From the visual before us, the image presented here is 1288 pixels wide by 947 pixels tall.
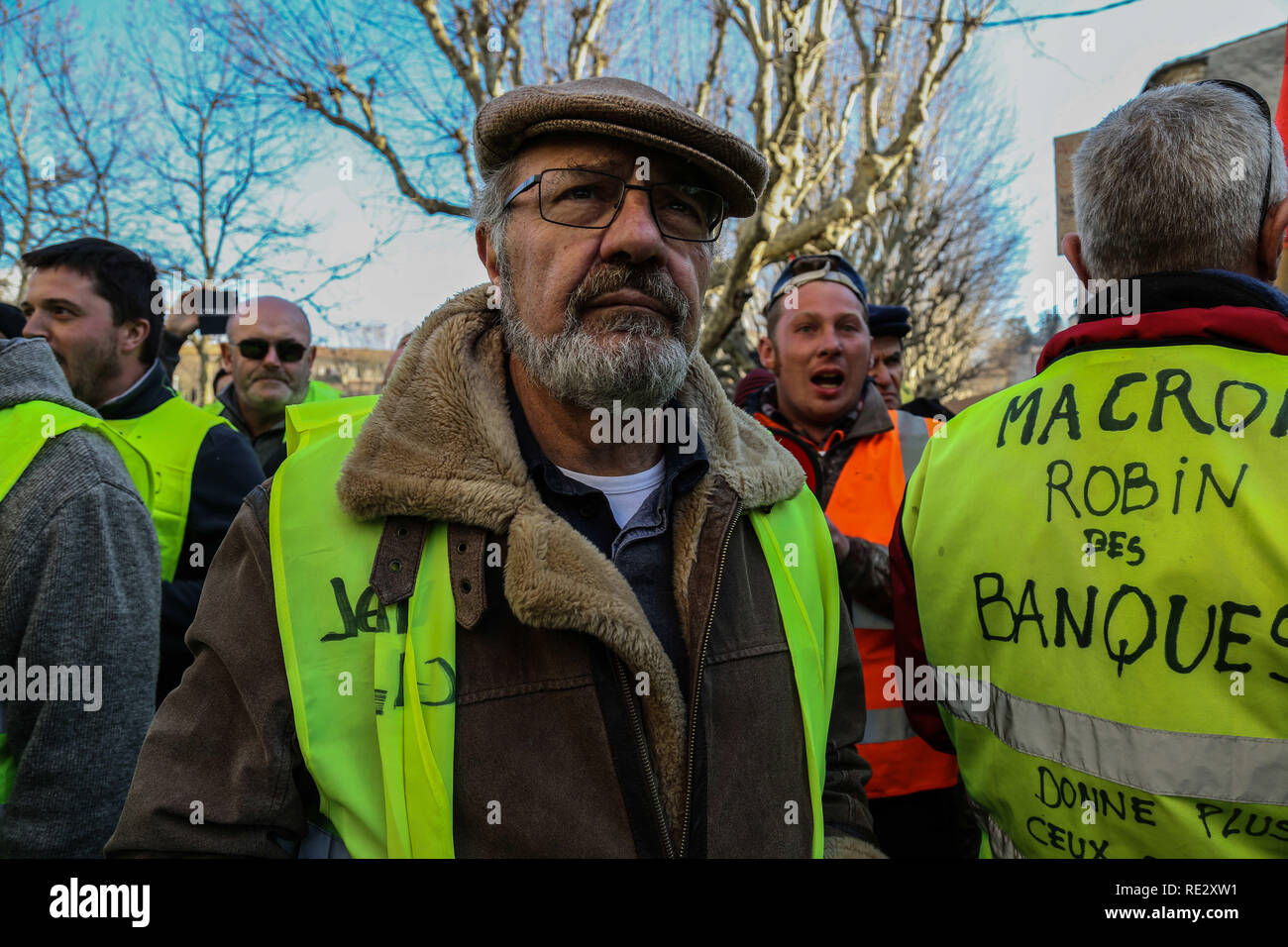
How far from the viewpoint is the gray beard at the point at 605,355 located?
1679mm

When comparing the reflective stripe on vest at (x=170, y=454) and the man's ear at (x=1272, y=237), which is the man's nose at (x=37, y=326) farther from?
the man's ear at (x=1272, y=237)

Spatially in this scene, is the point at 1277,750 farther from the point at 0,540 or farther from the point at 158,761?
the point at 0,540

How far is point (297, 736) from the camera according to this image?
4.43 feet

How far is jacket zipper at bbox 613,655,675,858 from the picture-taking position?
1.40 meters

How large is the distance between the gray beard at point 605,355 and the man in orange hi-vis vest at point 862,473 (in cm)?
102

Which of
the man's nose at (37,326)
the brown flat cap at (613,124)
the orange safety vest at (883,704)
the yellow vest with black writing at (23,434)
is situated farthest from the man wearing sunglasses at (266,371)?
the brown flat cap at (613,124)

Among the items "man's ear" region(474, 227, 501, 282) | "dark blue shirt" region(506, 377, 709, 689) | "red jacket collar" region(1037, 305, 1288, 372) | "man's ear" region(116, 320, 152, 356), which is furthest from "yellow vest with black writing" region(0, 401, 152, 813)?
"red jacket collar" region(1037, 305, 1288, 372)

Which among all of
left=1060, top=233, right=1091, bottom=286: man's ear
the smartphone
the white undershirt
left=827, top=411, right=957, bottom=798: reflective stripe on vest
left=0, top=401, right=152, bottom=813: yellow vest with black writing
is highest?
the smartphone

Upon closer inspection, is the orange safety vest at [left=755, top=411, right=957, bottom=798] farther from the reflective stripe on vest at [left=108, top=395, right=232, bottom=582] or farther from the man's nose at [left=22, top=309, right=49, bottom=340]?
the man's nose at [left=22, top=309, right=49, bottom=340]

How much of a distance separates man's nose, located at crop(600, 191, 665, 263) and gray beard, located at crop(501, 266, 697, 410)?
0.06m
